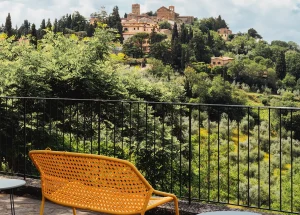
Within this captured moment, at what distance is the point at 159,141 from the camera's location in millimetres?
13461

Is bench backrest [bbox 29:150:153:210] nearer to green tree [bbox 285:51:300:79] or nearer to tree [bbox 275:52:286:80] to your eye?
tree [bbox 275:52:286:80]

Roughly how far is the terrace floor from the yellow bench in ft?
4.72

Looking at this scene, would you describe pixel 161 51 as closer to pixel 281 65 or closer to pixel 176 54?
pixel 176 54

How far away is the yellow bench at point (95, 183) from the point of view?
2.37 meters

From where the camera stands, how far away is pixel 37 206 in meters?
4.43

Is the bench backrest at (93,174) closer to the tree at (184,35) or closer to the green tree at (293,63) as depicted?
the green tree at (293,63)

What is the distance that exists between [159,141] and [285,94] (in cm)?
4576

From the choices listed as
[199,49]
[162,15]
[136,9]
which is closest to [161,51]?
[199,49]

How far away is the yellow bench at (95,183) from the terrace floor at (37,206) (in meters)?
1.44

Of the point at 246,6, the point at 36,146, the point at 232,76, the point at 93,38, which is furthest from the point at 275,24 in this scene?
the point at 36,146

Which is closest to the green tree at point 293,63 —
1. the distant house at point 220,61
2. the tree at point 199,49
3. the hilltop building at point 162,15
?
the distant house at point 220,61

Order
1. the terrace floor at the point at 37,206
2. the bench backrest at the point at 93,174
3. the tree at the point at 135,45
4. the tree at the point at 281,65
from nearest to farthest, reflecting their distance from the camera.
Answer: the bench backrest at the point at 93,174 → the terrace floor at the point at 37,206 → the tree at the point at 281,65 → the tree at the point at 135,45

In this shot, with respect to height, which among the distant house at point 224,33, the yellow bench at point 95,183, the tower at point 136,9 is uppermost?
the tower at point 136,9

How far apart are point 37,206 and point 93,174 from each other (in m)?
2.20
